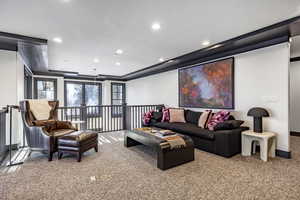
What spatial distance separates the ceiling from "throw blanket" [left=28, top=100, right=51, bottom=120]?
144 cm

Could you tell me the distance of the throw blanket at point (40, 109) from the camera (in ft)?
11.9

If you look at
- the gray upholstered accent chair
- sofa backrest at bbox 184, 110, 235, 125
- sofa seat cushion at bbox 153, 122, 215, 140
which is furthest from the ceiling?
sofa seat cushion at bbox 153, 122, 215, 140

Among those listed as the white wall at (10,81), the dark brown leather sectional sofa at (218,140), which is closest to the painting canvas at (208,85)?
the dark brown leather sectional sofa at (218,140)

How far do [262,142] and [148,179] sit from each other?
235 centimetres

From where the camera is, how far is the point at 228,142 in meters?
3.21

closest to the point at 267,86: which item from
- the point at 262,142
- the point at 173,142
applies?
the point at 262,142

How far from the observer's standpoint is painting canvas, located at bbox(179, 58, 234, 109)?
413cm

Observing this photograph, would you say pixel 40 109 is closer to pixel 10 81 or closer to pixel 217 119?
pixel 10 81

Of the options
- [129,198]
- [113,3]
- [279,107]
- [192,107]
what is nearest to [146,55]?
[192,107]

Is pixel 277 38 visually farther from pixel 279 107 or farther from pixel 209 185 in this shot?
pixel 209 185

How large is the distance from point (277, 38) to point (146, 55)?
3.20 metres

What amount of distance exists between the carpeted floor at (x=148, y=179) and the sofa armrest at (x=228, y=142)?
0.46ft

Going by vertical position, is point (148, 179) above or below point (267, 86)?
below

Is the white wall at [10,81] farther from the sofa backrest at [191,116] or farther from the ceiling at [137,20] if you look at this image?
the sofa backrest at [191,116]
